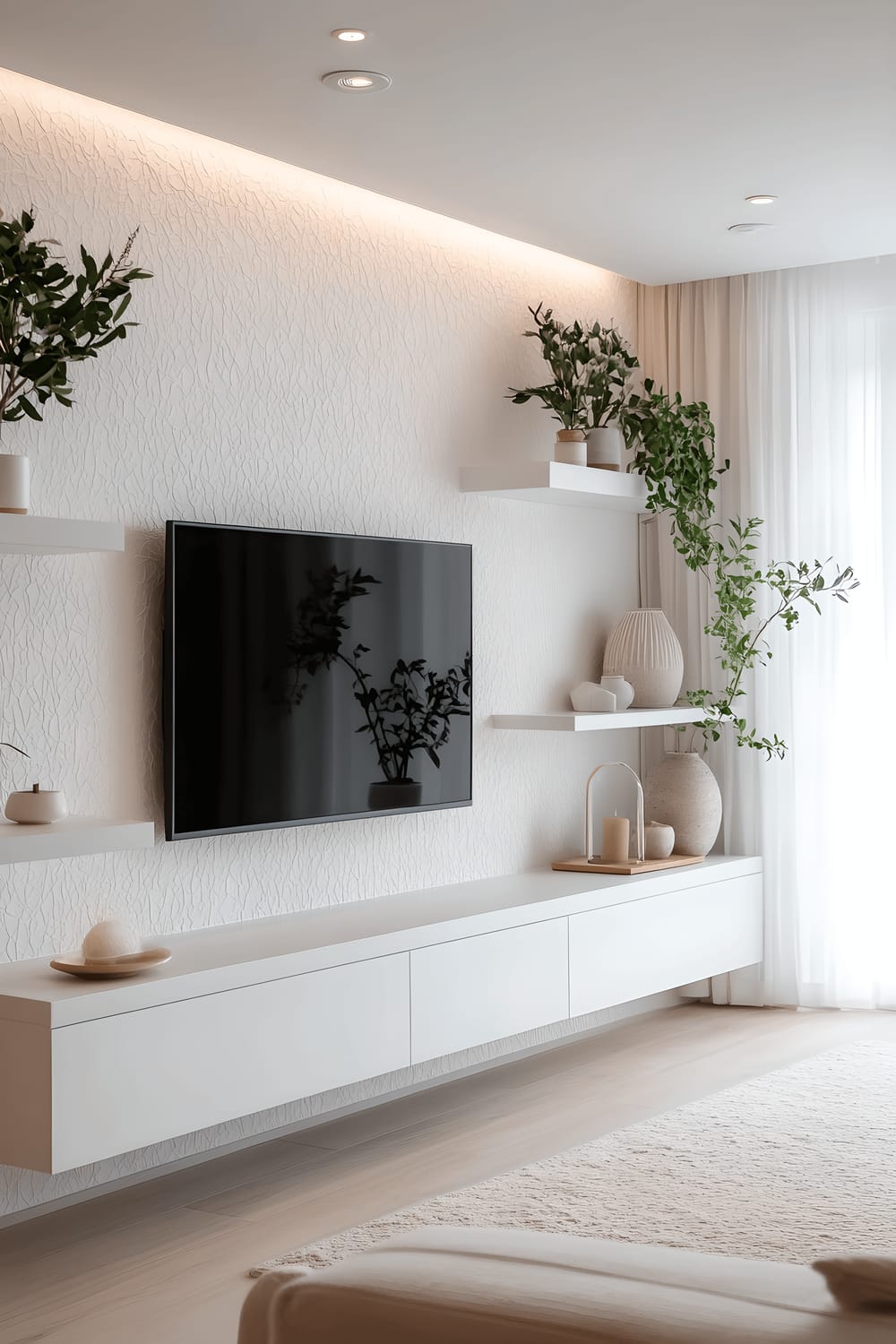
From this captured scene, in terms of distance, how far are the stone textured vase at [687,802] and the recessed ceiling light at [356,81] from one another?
2.71m

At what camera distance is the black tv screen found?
12.0 ft

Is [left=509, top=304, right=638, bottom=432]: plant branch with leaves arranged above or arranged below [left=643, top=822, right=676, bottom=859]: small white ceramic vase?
above

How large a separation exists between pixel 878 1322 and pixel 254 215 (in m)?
3.41

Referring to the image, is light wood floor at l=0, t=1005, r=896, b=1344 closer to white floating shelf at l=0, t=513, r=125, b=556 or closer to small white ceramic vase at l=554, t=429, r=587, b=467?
white floating shelf at l=0, t=513, r=125, b=556

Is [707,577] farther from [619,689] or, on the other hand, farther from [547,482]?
[547,482]

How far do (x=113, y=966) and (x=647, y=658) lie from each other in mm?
2658

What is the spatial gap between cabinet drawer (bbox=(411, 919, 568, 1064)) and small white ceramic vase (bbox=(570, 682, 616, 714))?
878mm

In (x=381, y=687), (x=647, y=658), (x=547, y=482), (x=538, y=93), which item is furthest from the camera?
(x=647, y=658)

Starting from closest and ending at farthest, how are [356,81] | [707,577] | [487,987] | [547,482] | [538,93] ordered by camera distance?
[356,81]
[538,93]
[487,987]
[547,482]
[707,577]

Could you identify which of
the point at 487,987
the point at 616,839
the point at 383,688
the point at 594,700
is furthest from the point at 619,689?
the point at 487,987

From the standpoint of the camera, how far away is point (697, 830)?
5.28 metres

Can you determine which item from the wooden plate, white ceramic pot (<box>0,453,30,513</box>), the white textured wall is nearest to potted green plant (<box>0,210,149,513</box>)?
white ceramic pot (<box>0,453,30,513</box>)

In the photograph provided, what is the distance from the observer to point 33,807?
3109mm

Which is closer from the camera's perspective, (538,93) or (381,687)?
(538,93)
